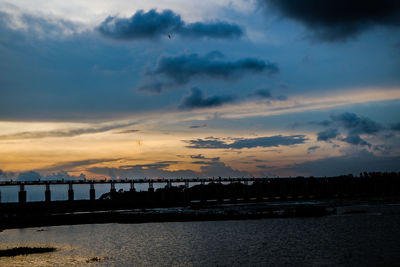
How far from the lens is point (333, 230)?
2243 inches

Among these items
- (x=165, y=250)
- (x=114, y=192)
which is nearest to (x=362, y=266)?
(x=165, y=250)

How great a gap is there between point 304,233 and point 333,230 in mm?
4754

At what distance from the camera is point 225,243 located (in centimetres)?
4916

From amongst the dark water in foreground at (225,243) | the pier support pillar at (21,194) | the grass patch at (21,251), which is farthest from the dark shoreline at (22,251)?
the pier support pillar at (21,194)

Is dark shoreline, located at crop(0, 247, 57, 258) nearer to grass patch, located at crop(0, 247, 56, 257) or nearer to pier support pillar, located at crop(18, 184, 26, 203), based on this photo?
grass patch, located at crop(0, 247, 56, 257)

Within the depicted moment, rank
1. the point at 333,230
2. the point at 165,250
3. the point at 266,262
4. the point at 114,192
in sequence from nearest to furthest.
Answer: the point at 266,262 < the point at 165,250 < the point at 333,230 < the point at 114,192

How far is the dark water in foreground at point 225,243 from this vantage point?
38.5 metres

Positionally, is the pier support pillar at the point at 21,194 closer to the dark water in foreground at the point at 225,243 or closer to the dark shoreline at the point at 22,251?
the dark water in foreground at the point at 225,243

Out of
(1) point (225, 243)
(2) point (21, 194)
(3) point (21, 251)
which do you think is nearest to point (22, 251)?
(3) point (21, 251)

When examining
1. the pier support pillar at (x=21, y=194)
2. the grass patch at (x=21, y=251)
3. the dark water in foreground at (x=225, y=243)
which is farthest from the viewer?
the pier support pillar at (x=21, y=194)

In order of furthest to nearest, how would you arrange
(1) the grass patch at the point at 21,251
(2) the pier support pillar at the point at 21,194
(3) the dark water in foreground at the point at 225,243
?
(2) the pier support pillar at the point at 21,194, (1) the grass patch at the point at 21,251, (3) the dark water in foreground at the point at 225,243

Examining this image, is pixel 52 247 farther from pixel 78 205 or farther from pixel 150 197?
pixel 150 197

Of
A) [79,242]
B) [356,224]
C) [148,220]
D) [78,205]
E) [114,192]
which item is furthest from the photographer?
[114,192]

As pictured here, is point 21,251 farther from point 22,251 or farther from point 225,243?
point 225,243
